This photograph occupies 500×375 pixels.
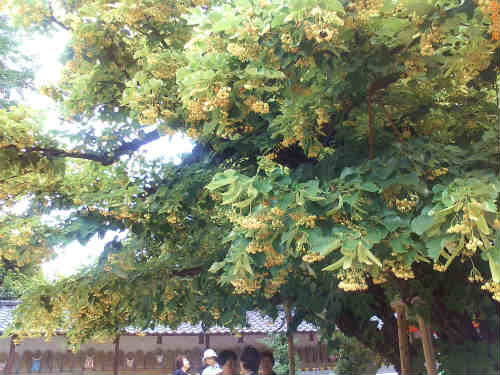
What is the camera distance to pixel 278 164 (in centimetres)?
312

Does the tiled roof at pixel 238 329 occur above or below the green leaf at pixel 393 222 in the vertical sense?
below

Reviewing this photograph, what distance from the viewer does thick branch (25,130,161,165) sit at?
4691 millimetres

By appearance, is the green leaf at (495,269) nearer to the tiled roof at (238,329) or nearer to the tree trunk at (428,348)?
the tree trunk at (428,348)

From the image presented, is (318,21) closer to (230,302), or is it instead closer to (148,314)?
(230,302)

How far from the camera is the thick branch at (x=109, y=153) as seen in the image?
4.69m

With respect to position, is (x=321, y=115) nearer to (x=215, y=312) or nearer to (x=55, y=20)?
(x=215, y=312)

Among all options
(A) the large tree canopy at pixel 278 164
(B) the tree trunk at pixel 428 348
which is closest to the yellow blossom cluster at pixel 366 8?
(A) the large tree canopy at pixel 278 164

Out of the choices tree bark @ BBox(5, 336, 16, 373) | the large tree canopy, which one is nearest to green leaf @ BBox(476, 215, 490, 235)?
the large tree canopy

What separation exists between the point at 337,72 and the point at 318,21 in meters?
0.54

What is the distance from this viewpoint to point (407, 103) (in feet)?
11.4

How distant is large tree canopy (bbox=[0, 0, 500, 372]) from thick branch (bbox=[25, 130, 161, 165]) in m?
0.02

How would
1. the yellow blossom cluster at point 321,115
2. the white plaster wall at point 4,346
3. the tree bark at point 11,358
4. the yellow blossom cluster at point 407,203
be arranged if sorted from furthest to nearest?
the white plaster wall at point 4,346, the tree bark at point 11,358, the yellow blossom cluster at point 321,115, the yellow blossom cluster at point 407,203

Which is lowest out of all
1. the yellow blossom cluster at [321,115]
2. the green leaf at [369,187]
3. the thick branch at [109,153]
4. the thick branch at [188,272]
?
the thick branch at [188,272]

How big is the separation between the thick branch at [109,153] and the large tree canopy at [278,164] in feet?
0.08
